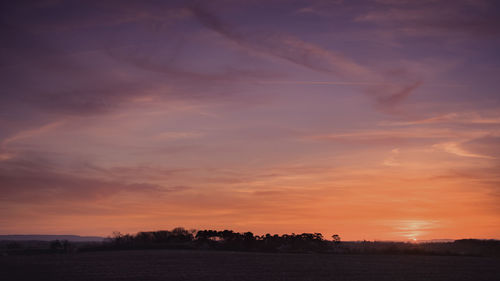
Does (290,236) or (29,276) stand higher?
(290,236)

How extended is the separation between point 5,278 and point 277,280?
21883 millimetres

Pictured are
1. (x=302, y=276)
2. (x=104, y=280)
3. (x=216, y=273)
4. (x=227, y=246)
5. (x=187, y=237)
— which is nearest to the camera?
(x=104, y=280)

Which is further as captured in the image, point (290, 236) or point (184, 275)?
point (290, 236)

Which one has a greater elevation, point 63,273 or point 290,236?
point 290,236

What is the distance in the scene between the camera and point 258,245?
114m

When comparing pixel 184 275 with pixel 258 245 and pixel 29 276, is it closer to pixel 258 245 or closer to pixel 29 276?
pixel 29 276

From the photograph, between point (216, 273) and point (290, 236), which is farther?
point (290, 236)

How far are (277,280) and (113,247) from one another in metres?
69.7

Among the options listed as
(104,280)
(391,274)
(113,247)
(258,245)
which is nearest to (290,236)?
(258,245)

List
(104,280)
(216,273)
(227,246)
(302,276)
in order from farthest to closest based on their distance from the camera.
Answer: (227,246) < (216,273) < (302,276) < (104,280)

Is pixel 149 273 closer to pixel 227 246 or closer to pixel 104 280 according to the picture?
pixel 104 280

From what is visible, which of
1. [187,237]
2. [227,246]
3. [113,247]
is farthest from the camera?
[187,237]

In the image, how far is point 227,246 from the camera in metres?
112

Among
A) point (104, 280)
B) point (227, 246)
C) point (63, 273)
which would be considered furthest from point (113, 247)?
point (104, 280)
